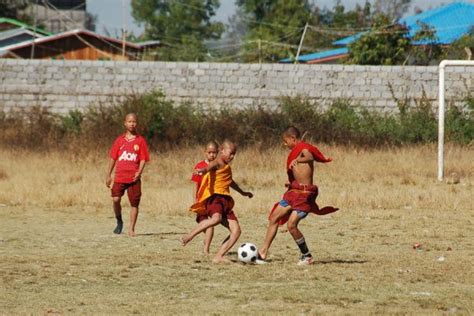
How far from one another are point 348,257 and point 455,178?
35.8 ft

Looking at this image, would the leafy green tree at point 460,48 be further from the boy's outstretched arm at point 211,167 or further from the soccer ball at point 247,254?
the soccer ball at point 247,254

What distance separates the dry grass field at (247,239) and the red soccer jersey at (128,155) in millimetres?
825

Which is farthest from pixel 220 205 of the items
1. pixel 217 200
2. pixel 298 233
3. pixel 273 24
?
pixel 273 24

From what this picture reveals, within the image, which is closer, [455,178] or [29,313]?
[29,313]

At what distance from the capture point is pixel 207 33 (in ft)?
324

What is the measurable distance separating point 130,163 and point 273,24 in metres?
61.7

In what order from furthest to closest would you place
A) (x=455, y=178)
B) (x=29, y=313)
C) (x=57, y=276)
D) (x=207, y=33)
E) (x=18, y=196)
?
(x=207, y=33)
(x=455, y=178)
(x=18, y=196)
(x=57, y=276)
(x=29, y=313)

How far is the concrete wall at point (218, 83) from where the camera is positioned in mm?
33062

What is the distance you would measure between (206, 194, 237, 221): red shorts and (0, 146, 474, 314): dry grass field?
1.86 ft

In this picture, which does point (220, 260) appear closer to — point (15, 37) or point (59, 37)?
point (59, 37)

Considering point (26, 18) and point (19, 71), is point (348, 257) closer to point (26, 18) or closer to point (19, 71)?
point (19, 71)

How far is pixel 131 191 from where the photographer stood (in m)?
16.4

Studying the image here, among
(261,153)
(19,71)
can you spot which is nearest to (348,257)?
(261,153)

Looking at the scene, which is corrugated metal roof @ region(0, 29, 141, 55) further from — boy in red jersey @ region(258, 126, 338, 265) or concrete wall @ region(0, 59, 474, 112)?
boy in red jersey @ region(258, 126, 338, 265)
